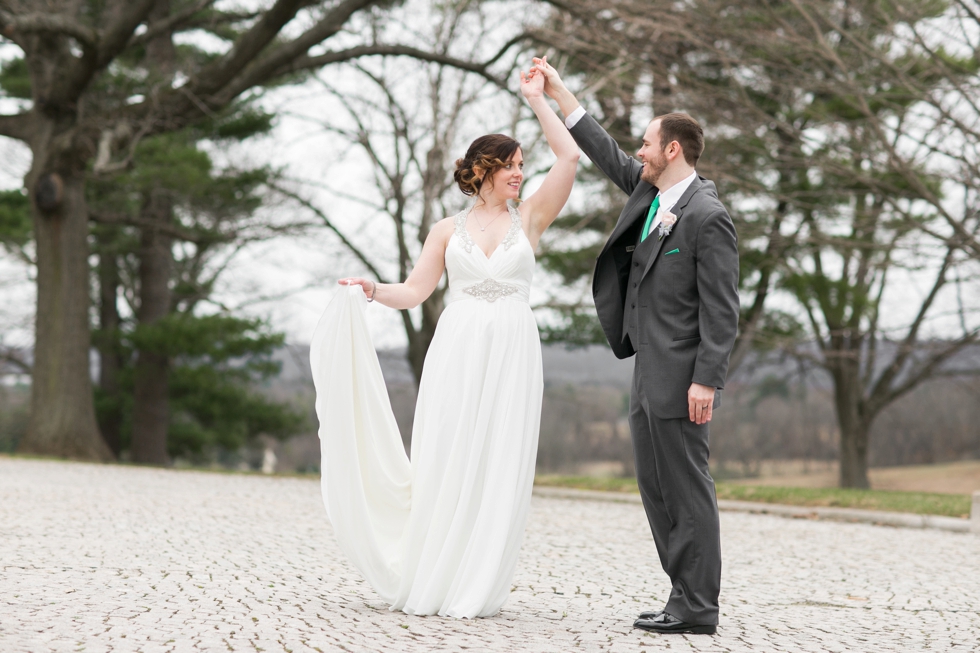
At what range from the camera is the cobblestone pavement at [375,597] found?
309 cm

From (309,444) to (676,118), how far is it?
69.7ft

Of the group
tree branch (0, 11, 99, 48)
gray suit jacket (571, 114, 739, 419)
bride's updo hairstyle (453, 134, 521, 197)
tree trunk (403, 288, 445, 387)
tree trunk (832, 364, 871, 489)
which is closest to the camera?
gray suit jacket (571, 114, 739, 419)

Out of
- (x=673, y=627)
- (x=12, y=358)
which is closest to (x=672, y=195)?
(x=673, y=627)

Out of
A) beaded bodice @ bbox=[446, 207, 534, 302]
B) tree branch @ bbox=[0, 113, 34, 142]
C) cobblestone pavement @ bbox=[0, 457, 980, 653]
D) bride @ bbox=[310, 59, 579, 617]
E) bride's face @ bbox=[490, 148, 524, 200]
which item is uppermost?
tree branch @ bbox=[0, 113, 34, 142]

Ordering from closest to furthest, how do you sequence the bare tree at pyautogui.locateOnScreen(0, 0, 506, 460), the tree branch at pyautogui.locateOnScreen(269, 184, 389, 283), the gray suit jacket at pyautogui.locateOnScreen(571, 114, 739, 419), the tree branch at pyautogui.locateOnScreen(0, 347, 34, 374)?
1. the gray suit jacket at pyautogui.locateOnScreen(571, 114, 739, 419)
2. the bare tree at pyautogui.locateOnScreen(0, 0, 506, 460)
3. the tree branch at pyautogui.locateOnScreen(269, 184, 389, 283)
4. the tree branch at pyautogui.locateOnScreen(0, 347, 34, 374)

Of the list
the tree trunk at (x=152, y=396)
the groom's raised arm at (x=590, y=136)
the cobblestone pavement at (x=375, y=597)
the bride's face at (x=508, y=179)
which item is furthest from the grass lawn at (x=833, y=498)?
the tree trunk at (x=152, y=396)

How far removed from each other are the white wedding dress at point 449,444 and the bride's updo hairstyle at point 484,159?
23 cm

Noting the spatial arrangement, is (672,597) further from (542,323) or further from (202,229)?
(202,229)

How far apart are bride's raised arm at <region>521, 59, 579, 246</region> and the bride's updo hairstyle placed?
0.54 feet

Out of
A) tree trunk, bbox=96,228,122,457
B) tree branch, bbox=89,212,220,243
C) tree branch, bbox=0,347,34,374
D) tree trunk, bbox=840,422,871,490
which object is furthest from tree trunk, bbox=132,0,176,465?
tree trunk, bbox=840,422,871,490

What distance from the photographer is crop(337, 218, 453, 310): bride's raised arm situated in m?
3.92

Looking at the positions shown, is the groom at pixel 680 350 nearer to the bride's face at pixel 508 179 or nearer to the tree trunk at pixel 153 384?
the bride's face at pixel 508 179

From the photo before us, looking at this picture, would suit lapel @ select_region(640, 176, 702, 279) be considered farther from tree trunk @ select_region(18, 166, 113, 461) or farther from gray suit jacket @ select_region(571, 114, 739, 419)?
tree trunk @ select_region(18, 166, 113, 461)

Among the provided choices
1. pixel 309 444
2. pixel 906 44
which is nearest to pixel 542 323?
pixel 906 44
